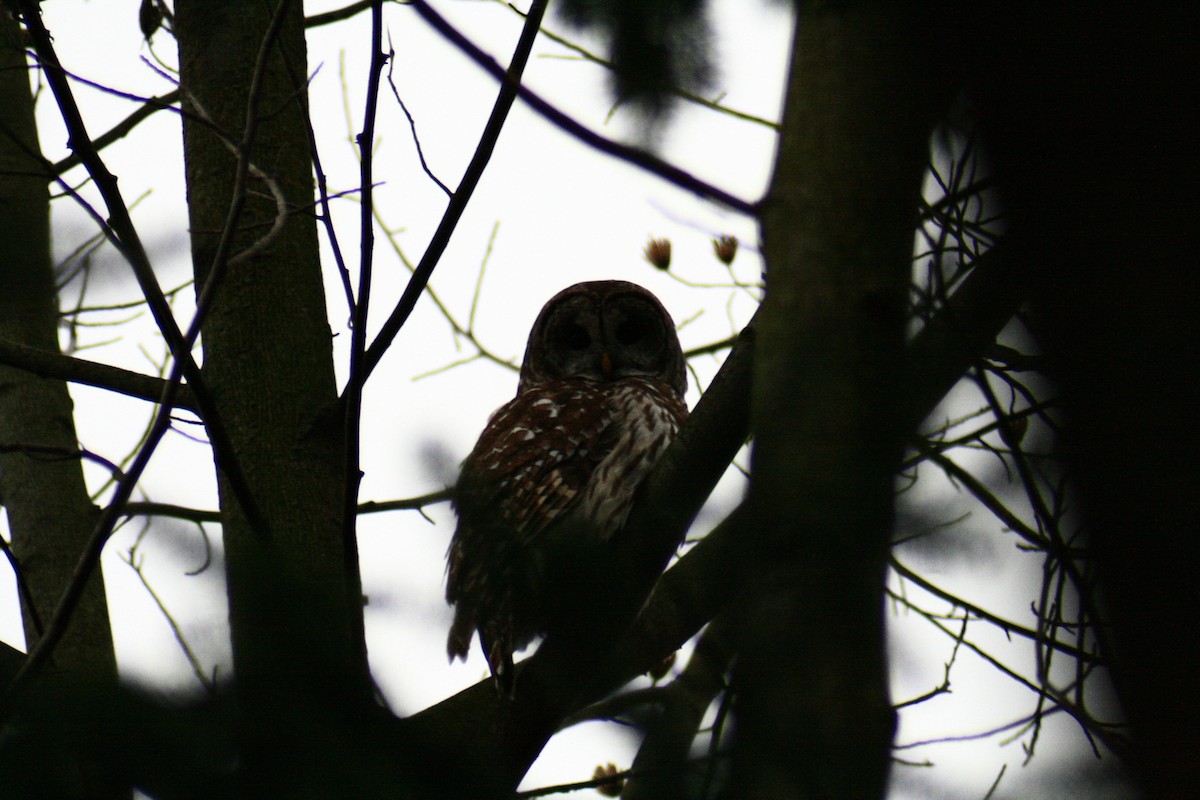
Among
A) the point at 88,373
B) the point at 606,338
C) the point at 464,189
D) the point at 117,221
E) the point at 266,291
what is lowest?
the point at 117,221

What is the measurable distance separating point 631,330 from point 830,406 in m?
4.49

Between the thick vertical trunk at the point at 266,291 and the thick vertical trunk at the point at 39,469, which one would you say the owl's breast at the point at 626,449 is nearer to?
the thick vertical trunk at the point at 266,291

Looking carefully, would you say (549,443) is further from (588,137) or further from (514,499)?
(588,137)

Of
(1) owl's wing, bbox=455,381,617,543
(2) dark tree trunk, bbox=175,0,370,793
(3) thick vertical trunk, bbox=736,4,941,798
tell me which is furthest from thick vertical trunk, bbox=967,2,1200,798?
(1) owl's wing, bbox=455,381,617,543

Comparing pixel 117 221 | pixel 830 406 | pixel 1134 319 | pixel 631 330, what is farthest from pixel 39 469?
pixel 1134 319

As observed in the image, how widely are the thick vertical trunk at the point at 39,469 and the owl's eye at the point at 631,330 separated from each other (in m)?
2.48

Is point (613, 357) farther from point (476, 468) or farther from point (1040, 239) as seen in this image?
point (1040, 239)

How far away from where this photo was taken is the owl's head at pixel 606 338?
5.48 m

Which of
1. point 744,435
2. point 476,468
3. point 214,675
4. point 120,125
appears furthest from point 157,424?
point 120,125

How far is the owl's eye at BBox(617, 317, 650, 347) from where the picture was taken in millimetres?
5543

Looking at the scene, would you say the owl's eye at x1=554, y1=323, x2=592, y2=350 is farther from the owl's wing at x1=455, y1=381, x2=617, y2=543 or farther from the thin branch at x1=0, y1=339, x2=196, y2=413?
the thin branch at x1=0, y1=339, x2=196, y2=413

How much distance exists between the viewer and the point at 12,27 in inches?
119

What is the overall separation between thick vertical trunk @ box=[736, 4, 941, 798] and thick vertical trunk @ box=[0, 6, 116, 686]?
2.57 m

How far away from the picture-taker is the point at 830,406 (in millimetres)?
1101
